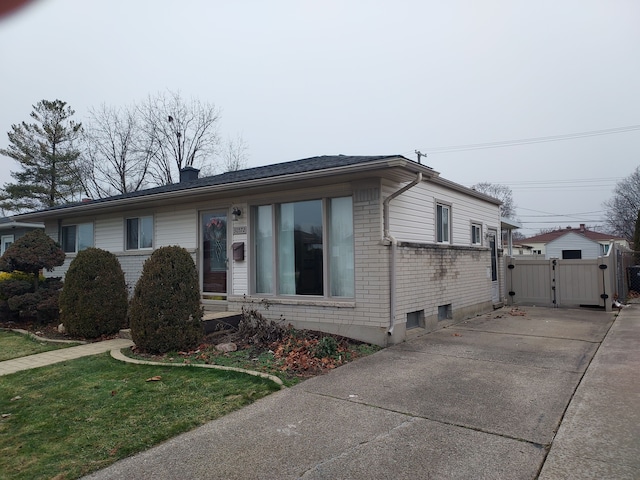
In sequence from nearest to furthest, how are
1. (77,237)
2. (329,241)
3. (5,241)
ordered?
1. (329,241)
2. (77,237)
3. (5,241)

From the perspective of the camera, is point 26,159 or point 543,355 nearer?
point 543,355

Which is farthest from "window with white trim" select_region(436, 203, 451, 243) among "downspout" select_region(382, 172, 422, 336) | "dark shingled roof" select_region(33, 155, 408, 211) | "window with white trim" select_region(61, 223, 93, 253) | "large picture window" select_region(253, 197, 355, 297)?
"window with white trim" select_region(61, 223, 93, 253)

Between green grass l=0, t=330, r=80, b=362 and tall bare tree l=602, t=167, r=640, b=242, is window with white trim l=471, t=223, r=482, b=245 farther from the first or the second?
tall bare tree l=602, t=167, r=640, b=242

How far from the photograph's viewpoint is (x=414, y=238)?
8.07 m

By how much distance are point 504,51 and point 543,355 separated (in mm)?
8405

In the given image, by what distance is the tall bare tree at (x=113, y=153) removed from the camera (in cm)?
2689

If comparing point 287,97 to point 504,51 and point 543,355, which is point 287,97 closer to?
point 504,51

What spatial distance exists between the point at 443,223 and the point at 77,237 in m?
9.89

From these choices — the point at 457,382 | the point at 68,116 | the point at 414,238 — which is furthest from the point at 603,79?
the point at 68,116

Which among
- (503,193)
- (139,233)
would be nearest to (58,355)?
(139,233)

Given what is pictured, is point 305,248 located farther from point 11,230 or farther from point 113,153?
point 113,153

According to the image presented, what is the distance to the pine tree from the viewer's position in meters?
28.0

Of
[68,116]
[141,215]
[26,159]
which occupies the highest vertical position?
[68,116]

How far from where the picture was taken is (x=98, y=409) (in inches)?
162
